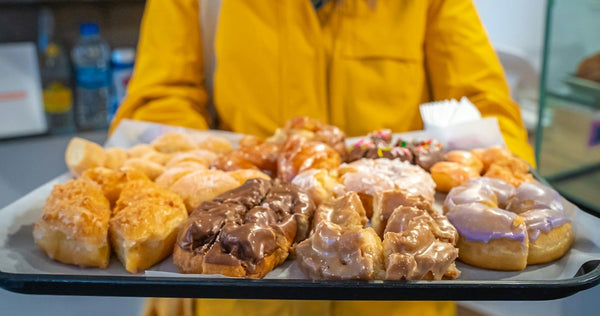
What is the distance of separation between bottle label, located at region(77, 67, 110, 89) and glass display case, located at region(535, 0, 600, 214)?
201 cm

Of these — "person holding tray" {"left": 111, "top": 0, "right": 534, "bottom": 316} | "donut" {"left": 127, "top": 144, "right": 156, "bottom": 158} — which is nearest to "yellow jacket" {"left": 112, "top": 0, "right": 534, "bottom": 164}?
"person holding tray" {"left": 111, "top": 0, "right": 534, "bottom": 316}

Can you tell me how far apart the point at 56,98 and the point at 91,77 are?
0.64 ft

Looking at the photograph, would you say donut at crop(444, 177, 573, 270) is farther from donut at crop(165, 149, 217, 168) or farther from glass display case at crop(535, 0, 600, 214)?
glass display case at crop(535, 0, 600, 214)

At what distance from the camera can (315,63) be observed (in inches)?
69.6

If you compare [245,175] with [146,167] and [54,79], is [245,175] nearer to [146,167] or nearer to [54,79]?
[146,167]

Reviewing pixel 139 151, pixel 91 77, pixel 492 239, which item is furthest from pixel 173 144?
pixel 91 77

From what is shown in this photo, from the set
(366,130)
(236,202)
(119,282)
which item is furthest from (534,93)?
(119,282)

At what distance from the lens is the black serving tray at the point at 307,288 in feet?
2.69

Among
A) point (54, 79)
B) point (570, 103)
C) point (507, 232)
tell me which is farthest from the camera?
point (54, 79)

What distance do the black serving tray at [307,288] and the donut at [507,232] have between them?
0.38 ft

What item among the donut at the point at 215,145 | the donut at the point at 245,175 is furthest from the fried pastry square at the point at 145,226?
the donut at the point at 215,145

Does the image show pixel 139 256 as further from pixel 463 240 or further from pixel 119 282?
pixel 463 240

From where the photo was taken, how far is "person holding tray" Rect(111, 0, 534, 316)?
173cm

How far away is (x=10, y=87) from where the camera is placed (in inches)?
108
